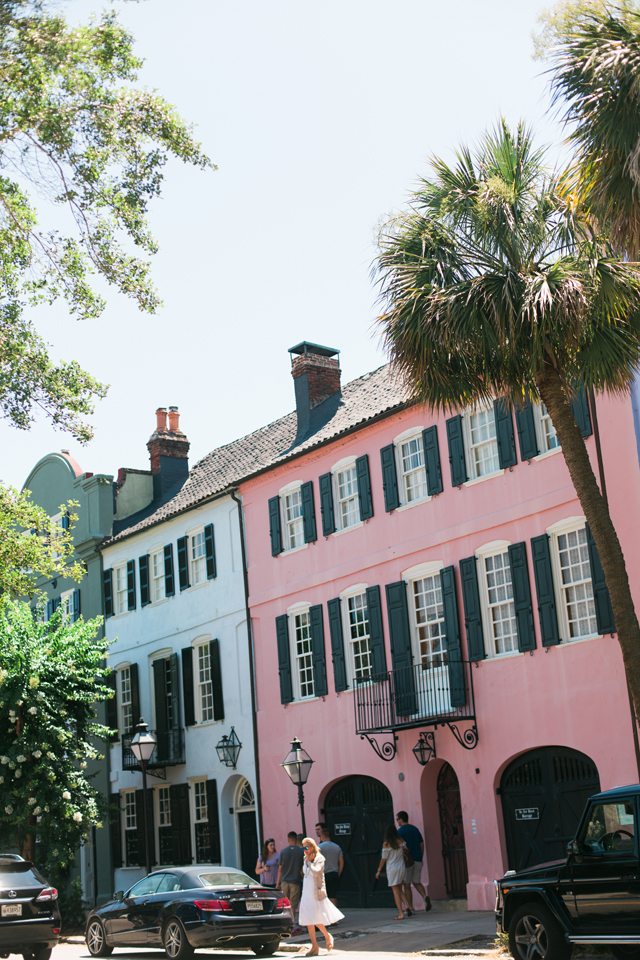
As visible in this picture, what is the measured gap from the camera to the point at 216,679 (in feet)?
87.4

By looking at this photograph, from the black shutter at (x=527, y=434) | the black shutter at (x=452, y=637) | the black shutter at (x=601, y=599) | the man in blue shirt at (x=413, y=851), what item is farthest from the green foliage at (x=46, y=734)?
the black shutter at (x=601, y=599)

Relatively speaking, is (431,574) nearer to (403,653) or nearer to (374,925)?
(403,653)

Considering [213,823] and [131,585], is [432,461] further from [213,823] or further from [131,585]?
[131,585]

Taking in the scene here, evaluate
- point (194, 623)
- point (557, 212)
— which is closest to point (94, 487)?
point (194, 623)

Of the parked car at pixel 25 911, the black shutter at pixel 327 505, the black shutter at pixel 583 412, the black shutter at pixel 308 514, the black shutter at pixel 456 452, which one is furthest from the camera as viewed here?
the black shutter at pixel 308 514

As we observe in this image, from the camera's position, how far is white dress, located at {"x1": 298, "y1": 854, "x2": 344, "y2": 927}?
1514 cm

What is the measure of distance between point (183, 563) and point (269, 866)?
422 inches

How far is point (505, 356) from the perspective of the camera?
12938 mm

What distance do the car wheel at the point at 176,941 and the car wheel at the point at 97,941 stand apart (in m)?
2.12

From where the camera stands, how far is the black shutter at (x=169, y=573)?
95.9 feet

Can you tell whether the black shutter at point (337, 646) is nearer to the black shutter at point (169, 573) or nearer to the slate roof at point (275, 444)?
the slate roof at point (275, 444)

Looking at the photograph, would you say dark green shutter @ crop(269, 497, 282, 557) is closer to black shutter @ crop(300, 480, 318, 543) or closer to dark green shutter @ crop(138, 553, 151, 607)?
black shutter @ crop(300, 480, 318, 543)

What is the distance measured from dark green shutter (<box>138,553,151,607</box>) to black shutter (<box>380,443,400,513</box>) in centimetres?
1076

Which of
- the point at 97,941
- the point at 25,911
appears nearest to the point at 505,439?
the point at 97,941
